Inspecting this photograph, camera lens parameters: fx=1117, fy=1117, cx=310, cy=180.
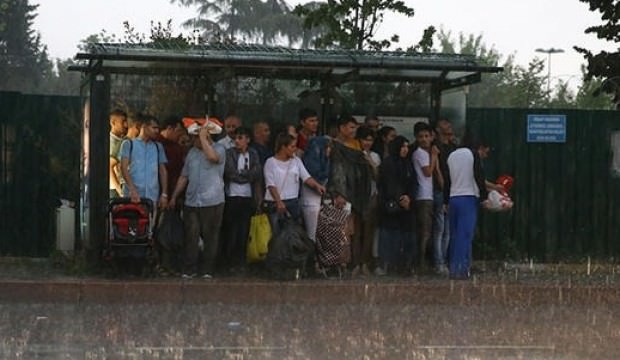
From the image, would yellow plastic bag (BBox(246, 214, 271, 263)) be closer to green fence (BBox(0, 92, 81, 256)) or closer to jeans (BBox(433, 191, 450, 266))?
jeans (BBox(433, 191, 450, 266))

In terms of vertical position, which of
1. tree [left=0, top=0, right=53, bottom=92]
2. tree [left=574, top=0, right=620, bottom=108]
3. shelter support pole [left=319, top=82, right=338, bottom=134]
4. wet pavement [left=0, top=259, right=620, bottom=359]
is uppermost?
tree [left=0, top=0, right=53, bottom=92]

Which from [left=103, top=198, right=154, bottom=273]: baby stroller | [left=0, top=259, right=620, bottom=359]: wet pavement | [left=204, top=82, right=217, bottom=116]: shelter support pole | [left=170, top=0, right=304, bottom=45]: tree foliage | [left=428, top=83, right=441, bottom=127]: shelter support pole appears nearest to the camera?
[left=0, top=259, right=620, bottom=359]: wet pavement

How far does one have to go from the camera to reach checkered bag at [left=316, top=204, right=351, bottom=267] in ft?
40.9

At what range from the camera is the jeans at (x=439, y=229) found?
1324cm

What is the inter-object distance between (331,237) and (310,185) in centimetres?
63

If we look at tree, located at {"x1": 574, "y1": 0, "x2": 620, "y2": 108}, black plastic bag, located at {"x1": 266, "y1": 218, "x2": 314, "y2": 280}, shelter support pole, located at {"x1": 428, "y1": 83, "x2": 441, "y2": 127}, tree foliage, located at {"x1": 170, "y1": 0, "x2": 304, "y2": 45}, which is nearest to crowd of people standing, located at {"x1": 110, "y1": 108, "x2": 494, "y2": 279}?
black plastic bag, located at {"x1": 266, "y1": 218, "x2": 314, "y2": 280}

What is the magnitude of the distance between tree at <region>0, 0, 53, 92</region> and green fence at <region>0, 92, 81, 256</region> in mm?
62750

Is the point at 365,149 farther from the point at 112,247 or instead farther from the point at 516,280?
the point at 112,247

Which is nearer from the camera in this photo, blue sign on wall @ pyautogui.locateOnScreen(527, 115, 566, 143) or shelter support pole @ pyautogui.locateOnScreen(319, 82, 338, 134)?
shelter support pole @ pyautogui.locateOnScreen(319, 82, 338, 134)

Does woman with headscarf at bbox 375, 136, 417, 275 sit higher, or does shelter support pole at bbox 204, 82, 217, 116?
shelter support pole at bbox 204, 82, 217, 116

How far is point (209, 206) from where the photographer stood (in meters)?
12.3

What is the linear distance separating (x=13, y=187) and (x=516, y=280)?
6458 millimetres

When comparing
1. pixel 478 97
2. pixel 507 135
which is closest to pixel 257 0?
pixel 478 97

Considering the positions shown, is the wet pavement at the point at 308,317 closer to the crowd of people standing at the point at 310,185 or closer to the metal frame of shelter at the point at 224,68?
the crowd of people standing at the point at 310,185
